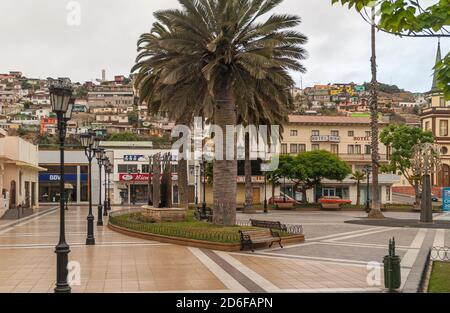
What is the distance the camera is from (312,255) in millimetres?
18281

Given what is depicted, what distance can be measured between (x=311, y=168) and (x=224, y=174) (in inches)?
1359

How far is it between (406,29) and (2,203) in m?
37.8

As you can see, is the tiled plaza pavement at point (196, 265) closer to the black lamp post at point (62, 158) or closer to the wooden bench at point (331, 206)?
the black lamp post at point (62, 158)

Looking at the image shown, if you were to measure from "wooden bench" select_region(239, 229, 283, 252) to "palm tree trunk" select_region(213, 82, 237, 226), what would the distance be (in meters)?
2.78

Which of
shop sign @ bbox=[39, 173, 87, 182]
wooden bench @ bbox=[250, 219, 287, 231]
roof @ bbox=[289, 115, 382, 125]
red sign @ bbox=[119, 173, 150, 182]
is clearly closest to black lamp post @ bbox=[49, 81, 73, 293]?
wooden bench @ bbox=[250, 219, 287, 231]

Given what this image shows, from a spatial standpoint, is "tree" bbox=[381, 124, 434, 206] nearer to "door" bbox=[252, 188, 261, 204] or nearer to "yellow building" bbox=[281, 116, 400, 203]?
"yellow building" bbox=[281, 116, 400, 203]

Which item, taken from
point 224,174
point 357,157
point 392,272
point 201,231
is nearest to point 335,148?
point 357,157

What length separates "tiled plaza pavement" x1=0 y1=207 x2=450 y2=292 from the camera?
12664 millimetres

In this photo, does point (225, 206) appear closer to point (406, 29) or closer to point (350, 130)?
point (406, 29)

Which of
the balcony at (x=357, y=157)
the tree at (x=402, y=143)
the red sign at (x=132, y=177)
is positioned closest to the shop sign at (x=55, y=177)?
the red sign at (x=132, y=177)

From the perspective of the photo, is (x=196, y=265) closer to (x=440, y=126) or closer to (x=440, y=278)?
(x=440, y=278)

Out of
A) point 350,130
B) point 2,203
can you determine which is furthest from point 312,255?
point 350,130

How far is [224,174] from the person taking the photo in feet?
76.1

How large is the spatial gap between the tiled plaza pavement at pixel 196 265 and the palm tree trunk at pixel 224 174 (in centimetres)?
339
